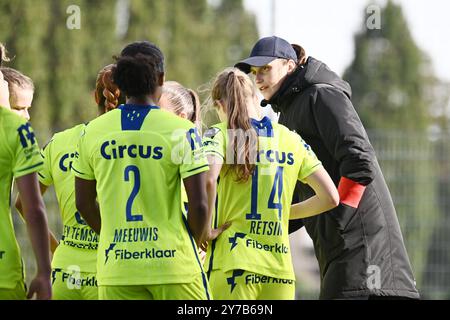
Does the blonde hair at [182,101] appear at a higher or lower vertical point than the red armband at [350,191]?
higher

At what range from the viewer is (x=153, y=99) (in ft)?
15.8

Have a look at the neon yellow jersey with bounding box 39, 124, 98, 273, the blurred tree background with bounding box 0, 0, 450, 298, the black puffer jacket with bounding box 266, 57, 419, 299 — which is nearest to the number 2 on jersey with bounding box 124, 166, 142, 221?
the neon yellow jersey with bounding box 39, 124, 98, 273

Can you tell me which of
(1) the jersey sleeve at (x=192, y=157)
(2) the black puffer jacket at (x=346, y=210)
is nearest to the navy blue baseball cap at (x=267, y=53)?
(2) the black puffer jacket at (x=346, y=210)

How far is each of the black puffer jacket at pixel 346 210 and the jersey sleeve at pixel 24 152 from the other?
208 cm

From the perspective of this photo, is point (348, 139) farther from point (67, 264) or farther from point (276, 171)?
point (67, 264)

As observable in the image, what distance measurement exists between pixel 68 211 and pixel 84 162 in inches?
25.9

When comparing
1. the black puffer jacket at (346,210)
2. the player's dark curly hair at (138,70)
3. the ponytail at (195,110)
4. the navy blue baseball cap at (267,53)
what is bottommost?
the black puffer jacket at (346,210)

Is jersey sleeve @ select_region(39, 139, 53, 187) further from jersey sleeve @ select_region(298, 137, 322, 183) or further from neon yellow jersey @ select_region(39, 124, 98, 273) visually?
jersey sleeve @ select_region(298, 137, 322, 183)

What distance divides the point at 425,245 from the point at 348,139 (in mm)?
9663

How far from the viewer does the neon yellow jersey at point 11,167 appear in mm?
4453

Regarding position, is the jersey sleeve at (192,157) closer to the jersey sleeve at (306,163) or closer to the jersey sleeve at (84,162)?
the jersey sleeve at (84,162)

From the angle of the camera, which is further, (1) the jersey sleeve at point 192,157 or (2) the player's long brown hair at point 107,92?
(2) the player's long brown hair at point 107,92

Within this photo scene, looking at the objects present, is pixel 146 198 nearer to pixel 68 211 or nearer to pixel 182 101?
pixel 68 211

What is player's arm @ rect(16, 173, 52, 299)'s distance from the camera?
4.36 m
